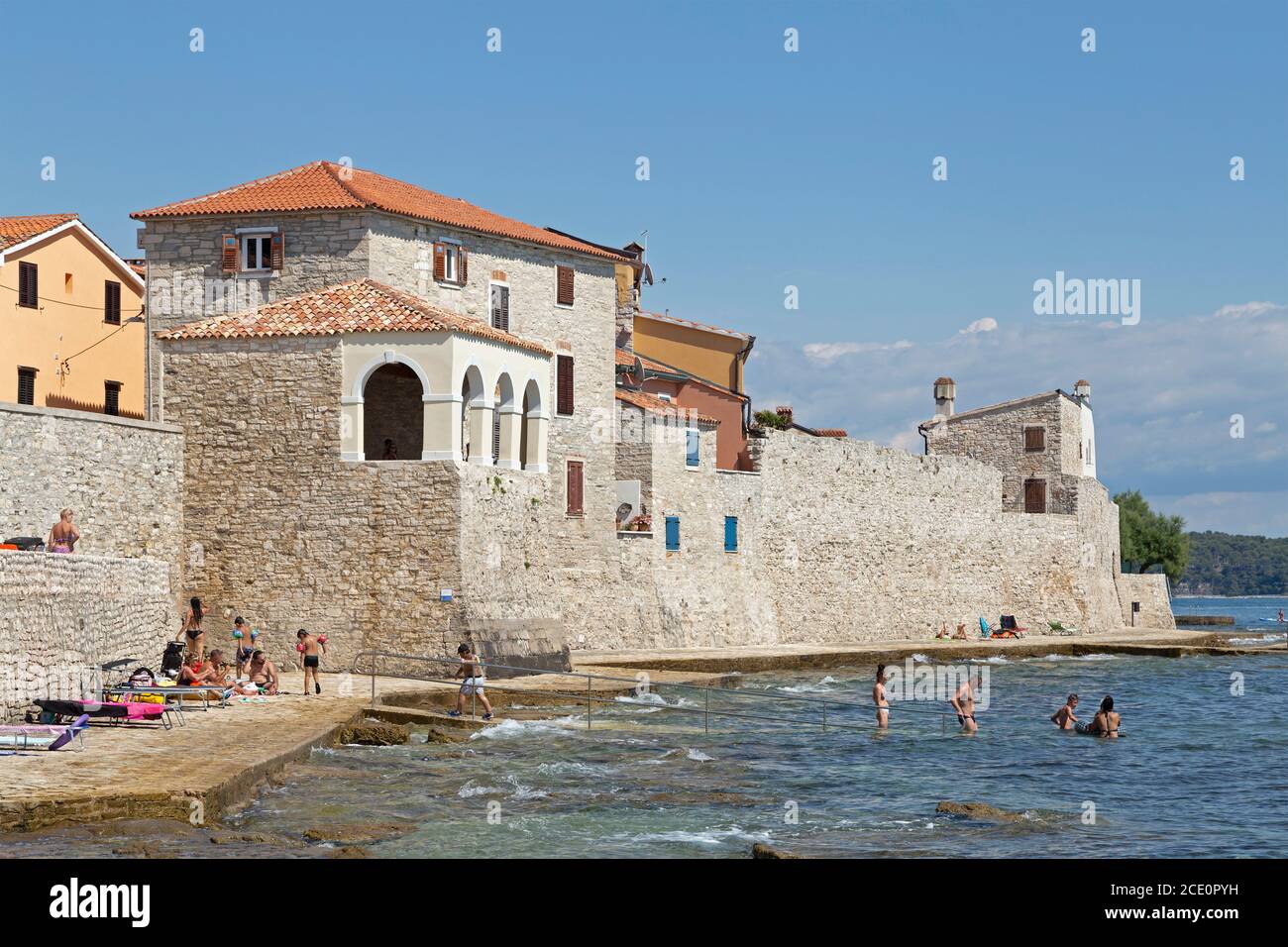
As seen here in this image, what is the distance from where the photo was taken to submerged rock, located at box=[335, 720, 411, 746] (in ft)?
80.1

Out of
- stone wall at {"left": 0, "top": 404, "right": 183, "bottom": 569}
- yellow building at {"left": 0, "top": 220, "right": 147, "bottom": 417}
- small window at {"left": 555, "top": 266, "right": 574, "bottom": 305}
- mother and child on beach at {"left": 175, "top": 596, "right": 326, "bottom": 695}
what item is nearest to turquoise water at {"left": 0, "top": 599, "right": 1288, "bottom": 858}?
mother and child on beach at {"left": 175, "top": 596, "right": 326, "bottom": 695}

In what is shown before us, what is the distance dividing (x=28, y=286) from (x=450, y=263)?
11.3 meters

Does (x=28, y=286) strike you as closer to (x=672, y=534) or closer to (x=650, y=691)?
(x=672, y=534)

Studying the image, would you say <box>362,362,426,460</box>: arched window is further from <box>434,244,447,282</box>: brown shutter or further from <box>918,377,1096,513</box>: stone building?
<box>918,377,1096,513</box>: stone building

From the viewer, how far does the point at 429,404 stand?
102ft

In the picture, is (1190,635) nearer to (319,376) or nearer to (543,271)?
(543,271)

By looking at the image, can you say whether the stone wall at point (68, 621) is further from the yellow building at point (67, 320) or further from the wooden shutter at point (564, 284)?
the wooden shutter at point (564, 284)

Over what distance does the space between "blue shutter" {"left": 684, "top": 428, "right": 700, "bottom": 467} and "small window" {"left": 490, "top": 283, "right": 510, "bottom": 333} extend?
7947mm

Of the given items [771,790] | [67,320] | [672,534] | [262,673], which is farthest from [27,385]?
[771,790]

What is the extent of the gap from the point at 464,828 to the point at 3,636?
7.25 metres

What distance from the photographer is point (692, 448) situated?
45688 mm

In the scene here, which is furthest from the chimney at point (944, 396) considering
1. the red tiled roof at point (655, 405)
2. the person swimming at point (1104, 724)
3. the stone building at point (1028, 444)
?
the person swimming at point (1104, 724)

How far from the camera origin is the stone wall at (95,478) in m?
27.7

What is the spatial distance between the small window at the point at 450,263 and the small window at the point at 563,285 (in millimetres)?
3481
